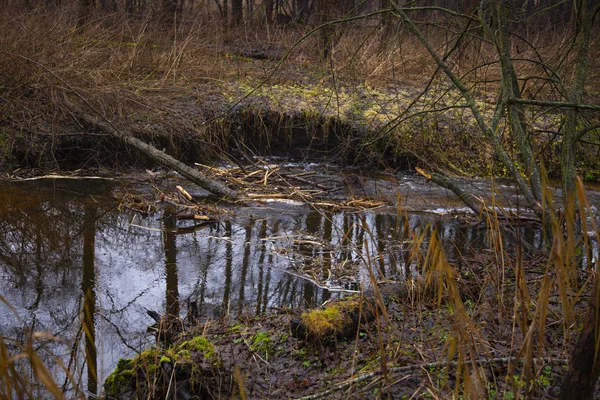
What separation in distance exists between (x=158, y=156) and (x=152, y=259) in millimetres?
2819

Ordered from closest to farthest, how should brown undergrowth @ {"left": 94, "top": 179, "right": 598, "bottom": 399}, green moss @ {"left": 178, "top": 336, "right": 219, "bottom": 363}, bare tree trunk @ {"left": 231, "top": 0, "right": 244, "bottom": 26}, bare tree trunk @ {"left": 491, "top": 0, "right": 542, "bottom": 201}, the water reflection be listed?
1. brown undergrowth @ {"left": 94, "top": 179, "right": 598, "bottom": 399}
2. green moss @ {"left": 178, "top": 336, "right": 219, "bottom": 363}
3. the water reflection
4. bare tree trunk @ {"left": 491, "top": 0, "right": 542, "bottom": 201}
5. bare tree trunk @ {"left": 231, "top": 0, "right": 244, "bottom": 26}

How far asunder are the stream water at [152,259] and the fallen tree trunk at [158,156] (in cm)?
60

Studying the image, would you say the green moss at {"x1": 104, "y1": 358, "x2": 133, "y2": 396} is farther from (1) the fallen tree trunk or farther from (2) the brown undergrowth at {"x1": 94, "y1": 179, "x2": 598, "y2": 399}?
(1) the fallen tree trunk

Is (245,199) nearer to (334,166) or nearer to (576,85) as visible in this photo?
(334,166)

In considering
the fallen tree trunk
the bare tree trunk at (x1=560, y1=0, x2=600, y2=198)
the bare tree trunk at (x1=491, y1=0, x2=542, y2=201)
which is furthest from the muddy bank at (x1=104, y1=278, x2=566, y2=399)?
the fallen tree trunk

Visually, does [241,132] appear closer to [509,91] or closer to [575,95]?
[509,91]

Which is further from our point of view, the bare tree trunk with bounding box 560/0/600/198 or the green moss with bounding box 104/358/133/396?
the bare tree trunk with bounding box 560/0/600/198

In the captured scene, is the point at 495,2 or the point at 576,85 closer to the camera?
the point at 576,85

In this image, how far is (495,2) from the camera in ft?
16.7

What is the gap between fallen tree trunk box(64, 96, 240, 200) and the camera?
8195 millimetres

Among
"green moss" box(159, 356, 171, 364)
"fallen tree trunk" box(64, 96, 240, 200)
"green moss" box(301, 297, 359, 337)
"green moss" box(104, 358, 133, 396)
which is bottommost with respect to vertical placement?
"green moss" box(104, 358, 133, 396)

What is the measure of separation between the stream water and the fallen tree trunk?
0.60 m

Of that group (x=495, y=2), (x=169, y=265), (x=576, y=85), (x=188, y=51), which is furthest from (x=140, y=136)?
(x=576, y=85)

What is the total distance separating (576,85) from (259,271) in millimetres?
3109
